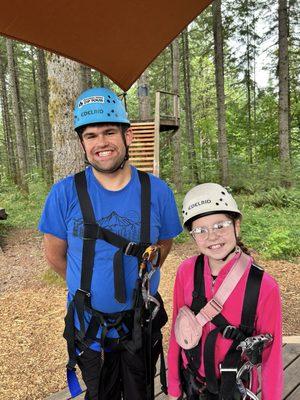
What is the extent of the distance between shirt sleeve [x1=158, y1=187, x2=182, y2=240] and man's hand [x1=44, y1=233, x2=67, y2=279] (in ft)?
2.05

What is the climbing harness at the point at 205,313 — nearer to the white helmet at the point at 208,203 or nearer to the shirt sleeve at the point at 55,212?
the white helmet at the point at 208,203

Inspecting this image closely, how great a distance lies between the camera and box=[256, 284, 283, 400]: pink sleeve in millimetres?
1664

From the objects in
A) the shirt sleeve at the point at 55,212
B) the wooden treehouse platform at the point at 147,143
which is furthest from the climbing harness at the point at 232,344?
the wooden treehouse platform at the point at 147,143

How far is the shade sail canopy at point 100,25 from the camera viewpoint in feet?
7.35

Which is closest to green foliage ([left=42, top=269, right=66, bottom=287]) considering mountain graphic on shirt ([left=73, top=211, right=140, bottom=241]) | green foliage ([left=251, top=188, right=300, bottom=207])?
mountain graphic on shirt ([left=73, top=211, right=140, bottom=241])

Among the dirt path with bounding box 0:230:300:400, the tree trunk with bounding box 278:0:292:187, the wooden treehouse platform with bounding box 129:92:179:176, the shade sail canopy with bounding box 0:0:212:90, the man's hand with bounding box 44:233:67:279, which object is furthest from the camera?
the tree trunk with bounding box 278:0:292:187

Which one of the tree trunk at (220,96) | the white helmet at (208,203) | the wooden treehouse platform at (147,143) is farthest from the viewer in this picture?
the tree trunk at (220,96)

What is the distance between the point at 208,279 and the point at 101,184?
810 millimetres

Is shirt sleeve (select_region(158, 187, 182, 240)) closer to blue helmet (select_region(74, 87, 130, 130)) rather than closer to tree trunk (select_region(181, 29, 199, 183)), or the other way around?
blue helmet (select_region(74, 87, 130, 130))

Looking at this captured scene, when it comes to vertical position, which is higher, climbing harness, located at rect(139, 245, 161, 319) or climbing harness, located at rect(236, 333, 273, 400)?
climbing harness, located at rect(139, 245, 161, 319)

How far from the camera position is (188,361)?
1854 mm

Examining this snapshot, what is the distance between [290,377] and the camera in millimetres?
2879

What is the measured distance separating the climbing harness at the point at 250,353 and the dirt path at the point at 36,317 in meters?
2.58

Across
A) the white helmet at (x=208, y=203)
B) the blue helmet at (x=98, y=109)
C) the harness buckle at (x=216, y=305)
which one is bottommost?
the harness buckle at (x=216, y=305)
